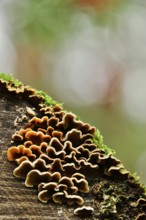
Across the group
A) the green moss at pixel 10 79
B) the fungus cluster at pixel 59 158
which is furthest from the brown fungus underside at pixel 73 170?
the green moss at pixel 10 79

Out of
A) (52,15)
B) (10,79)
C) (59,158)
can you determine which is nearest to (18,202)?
(59,158)

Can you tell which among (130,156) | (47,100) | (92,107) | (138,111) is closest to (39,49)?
(92,107)

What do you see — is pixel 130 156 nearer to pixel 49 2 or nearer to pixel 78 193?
pixel 49 2

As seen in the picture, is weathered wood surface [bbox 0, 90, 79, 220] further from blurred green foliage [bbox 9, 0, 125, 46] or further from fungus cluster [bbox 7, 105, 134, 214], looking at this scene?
blurred green foliage [bbox 9, 0, 125, 46]

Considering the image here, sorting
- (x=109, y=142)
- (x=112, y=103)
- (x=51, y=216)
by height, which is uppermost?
(x=112, y=103)

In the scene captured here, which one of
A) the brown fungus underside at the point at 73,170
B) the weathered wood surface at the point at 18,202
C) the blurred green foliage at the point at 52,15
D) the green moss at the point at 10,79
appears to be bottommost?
the weathered wood surface at the point at 18,202

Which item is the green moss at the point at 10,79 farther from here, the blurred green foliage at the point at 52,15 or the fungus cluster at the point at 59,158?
the blurred green foliage at the point at 52,15

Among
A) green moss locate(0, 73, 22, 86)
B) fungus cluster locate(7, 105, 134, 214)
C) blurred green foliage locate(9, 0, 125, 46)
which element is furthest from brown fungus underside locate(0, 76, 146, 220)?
blurred green foliage locate(9, 0, 125, 46)
